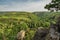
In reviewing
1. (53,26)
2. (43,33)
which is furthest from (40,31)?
(53,26)

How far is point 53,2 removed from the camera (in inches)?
1247

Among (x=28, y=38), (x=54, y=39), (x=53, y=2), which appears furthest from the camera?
(x=28, y=38)

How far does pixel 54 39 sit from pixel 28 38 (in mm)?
57662

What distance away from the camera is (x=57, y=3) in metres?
30.6

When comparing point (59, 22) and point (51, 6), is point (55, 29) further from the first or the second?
point (51, 6)

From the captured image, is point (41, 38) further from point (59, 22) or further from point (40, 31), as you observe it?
point (59, 22)

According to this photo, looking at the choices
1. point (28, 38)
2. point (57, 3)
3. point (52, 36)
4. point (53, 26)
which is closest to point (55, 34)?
point (52, 36)

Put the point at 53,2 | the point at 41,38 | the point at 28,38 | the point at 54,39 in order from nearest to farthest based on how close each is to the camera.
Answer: the point at 54,39, the point at 53,2, the point at 41,38, the point at 28,38

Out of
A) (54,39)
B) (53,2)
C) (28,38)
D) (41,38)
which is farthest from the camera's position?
(28,38)

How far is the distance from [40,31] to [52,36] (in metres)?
5.80

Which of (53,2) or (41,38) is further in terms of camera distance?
(41,38)

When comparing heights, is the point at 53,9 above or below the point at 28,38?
above

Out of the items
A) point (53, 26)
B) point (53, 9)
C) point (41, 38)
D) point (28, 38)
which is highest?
point (53, 9)

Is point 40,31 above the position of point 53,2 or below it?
below
